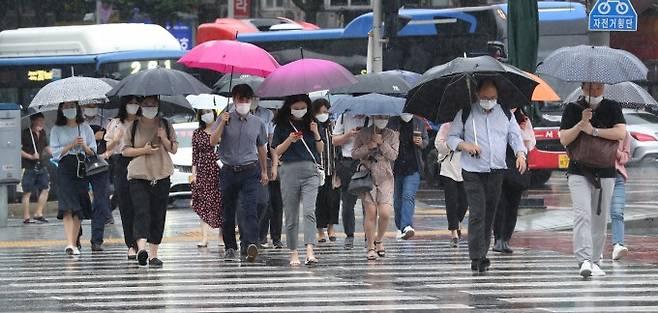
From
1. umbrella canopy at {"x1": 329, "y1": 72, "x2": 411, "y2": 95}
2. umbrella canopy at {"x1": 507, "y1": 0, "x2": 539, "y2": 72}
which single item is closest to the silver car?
umbrella canopy at {"x1": 507, "y1": 0, "x2": 539, "y2": 72}

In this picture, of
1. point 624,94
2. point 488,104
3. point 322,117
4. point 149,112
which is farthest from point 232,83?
point 624,94

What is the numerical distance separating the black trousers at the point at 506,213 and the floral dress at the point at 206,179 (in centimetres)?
313

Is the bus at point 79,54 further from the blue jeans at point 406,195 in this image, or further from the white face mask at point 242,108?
the white face mask at point 242,108

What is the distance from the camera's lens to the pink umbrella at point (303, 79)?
16.0 meters

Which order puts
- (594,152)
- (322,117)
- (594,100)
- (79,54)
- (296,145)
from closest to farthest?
1. (594,152)
2. (594,100)
3. (296,145)
4. (322,117)
5. (79,54)

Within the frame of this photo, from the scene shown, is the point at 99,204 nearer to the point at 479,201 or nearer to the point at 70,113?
the point at 70,113

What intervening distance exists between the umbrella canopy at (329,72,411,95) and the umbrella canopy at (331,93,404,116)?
0.29 meters

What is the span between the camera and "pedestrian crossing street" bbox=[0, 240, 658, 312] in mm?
12617

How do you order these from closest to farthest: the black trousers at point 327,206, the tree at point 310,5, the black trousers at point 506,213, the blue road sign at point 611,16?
1. the black trousers at point 506,213
2. the black trousers at point 327,206
3. the blue road sign at point 611,16
4. the tree at point 310,5

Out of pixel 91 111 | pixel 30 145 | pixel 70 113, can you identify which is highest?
pixel 70 113

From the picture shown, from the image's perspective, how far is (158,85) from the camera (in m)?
16.3

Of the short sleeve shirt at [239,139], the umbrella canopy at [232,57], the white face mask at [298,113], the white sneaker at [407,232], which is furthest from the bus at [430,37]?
the white face mask at [298,113]

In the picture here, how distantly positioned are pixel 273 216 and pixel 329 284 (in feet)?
16.0

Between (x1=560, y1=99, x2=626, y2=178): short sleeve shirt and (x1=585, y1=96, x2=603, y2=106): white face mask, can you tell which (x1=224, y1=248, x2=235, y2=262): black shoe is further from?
(x1=585, y1=96, x2=603, y2=106): white face mask
